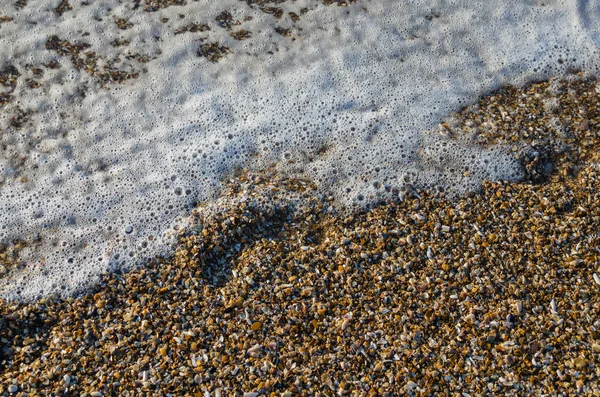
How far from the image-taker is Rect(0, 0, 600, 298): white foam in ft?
13.9

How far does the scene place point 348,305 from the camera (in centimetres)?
354

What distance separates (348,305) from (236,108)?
2.19 meters

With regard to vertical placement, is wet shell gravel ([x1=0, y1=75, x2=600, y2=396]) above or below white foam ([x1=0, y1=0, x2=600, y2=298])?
below

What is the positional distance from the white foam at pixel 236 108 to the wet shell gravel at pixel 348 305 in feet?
0.90

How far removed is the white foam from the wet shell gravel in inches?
10.9

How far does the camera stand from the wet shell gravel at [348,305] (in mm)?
3256

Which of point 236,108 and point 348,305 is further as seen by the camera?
point 236,108

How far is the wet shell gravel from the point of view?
326 cm

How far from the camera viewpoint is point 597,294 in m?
3.48

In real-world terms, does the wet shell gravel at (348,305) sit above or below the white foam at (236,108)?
below

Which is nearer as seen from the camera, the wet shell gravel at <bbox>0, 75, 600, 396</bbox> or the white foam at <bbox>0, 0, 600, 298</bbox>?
the wet shell gravel at <bbox>0, 75, 600, 396</bbox>

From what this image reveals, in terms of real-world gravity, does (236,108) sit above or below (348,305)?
above

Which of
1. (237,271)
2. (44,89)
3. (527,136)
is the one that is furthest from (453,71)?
(44,89)

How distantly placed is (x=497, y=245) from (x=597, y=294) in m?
0.68
